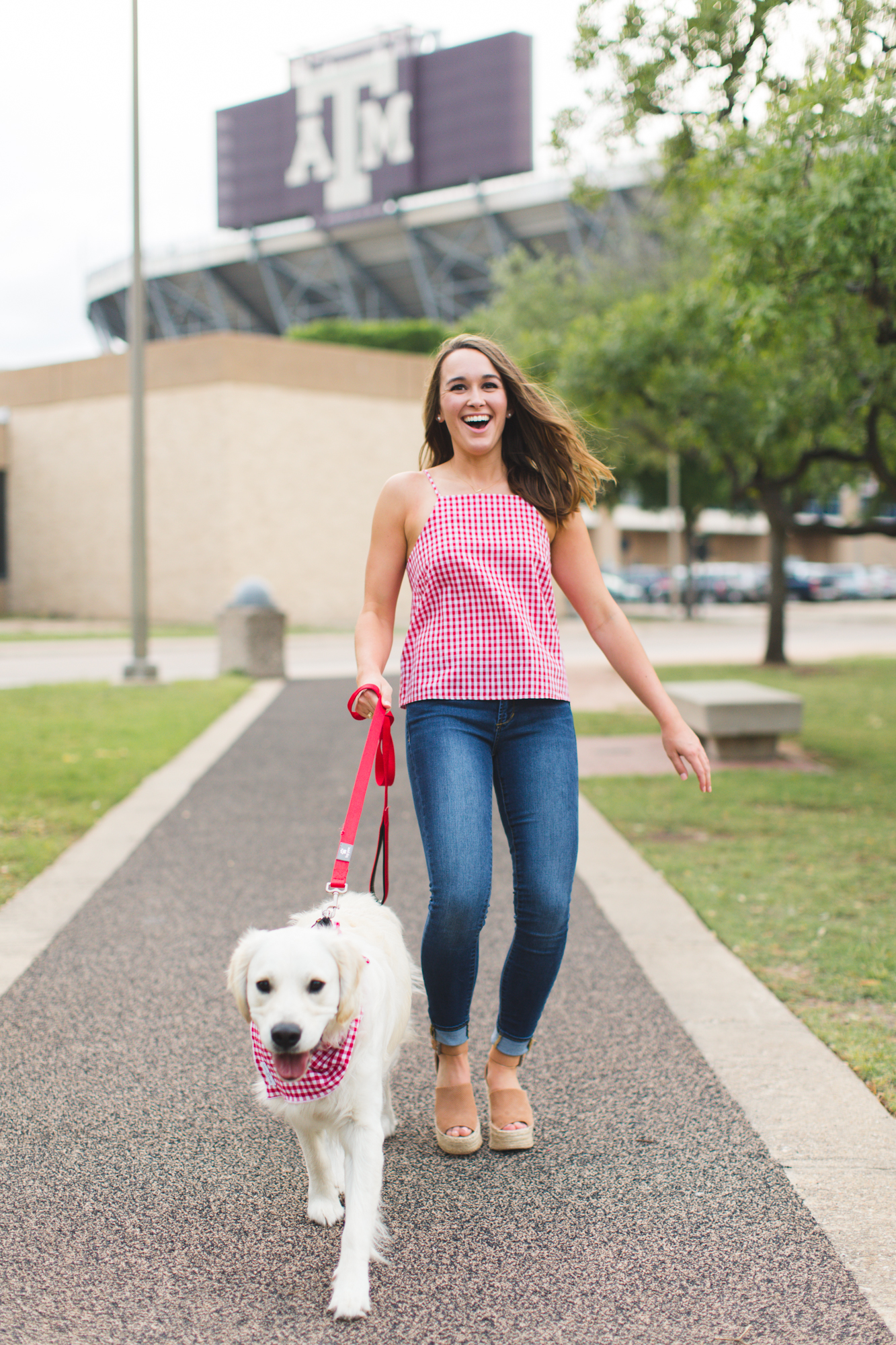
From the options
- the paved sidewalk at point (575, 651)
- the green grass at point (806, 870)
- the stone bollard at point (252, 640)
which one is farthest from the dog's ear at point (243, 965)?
the stone bollard at point (252, 640)

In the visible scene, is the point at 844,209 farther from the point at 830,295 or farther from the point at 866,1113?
the point at 866,1113

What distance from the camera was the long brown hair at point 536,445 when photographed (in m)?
3.15

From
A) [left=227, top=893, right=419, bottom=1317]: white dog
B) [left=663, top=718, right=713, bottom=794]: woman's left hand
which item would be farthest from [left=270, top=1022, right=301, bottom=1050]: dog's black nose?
[left=663, top=718, right=713, bottom=794]: woman's left hand

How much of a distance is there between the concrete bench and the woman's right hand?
6.98m

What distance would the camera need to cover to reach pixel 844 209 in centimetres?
668

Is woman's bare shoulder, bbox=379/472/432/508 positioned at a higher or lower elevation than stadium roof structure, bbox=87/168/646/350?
lower

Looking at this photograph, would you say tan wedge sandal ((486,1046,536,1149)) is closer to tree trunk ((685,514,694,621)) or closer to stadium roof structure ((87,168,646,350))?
tree trunk ((685,514,694,621))

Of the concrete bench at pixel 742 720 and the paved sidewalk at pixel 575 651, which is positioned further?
the paved sidewalk at pixel 575 651

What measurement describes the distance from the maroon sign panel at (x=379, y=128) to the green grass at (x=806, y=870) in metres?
39.4

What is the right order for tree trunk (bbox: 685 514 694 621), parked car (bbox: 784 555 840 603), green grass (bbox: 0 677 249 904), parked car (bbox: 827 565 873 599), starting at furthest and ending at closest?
parked car (bbox: 827 565 873 599) < parked car (bbox: 784 555 840 603) < tree trunk (bbox: 685 514 694 621) < green grass (bbox: 0 677 249 904)

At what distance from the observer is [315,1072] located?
7.78 feet

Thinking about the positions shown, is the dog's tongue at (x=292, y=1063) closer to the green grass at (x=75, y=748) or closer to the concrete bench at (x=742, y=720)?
the green grass at (x=75, y=748)

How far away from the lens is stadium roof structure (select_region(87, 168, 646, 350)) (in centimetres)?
4800

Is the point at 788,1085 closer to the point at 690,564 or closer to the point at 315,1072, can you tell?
the point at 315,1072
